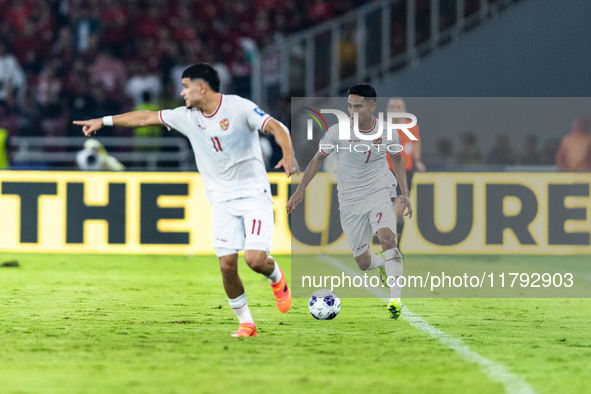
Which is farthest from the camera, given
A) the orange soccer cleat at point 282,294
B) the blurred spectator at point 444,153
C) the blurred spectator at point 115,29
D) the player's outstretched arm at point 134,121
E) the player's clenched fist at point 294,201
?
the blurred spectator at point 115,29

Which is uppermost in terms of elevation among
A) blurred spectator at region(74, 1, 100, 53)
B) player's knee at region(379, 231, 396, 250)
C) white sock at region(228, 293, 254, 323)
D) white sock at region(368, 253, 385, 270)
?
blurred spectator at region(74, 1, 100, 53)

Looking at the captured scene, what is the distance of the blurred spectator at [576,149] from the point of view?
16359mm

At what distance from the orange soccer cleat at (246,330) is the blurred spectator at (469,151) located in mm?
10320

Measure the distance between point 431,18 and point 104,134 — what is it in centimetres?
639

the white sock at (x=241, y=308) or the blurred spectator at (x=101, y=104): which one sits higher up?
the blurred spectator at (x=101, y=104)

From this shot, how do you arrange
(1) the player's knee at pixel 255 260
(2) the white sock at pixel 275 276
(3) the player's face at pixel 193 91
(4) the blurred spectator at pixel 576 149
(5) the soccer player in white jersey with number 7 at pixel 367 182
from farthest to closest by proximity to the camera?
(4) the blurred spectator at pixel 576 149 < (5) the soccer player in white jersey with number 7 at pixel 367 182 < (2) the white sock at pixel 275 276 < (1) the player's knee at pixel 255 260 < (3) the player's face at pixel 193 91

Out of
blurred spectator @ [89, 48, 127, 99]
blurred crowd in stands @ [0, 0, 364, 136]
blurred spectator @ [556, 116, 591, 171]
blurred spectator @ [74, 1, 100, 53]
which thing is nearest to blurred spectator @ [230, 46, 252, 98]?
Result: blurred crowd in stands @ [0, 0, 364, 136]

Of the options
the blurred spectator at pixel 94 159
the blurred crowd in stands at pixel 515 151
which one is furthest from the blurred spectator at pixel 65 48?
the blurred crowd in stands at pixel 515 151

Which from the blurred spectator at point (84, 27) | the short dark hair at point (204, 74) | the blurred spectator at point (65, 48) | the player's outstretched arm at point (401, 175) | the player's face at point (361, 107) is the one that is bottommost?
the player's outstretched arm at point (401, 175)

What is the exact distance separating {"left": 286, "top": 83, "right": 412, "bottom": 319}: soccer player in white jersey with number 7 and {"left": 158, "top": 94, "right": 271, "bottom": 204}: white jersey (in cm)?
117

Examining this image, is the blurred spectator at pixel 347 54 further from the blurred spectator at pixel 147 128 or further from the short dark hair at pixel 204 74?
the short dark hair at pixel 204 74

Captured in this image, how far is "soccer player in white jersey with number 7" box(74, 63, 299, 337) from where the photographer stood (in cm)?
729

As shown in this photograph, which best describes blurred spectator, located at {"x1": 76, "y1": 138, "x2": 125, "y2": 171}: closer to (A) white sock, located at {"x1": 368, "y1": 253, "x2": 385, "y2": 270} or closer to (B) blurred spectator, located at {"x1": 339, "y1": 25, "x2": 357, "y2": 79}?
(B) blurred spectator, located at {"x1": 339, "y1": 25, "x2": 357, "y2": 79}

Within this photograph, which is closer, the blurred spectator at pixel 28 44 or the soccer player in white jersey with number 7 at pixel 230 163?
the soccer player in white jersey with number 7 at pixel 230 163
